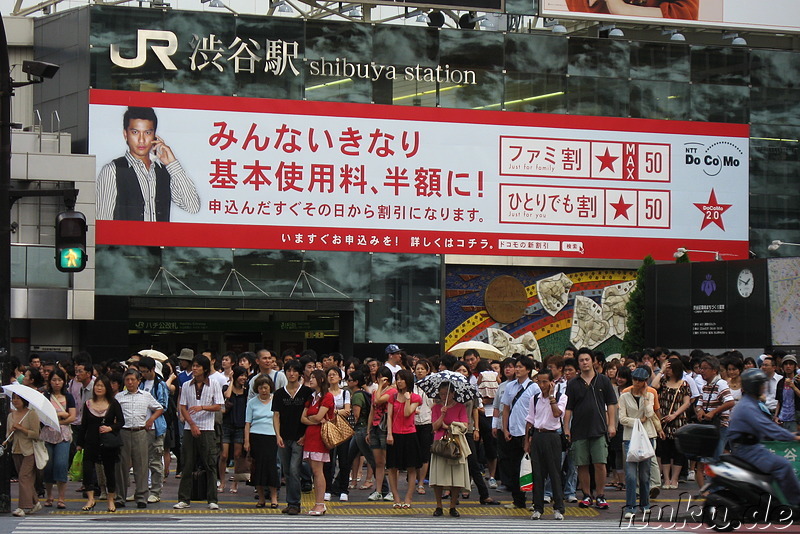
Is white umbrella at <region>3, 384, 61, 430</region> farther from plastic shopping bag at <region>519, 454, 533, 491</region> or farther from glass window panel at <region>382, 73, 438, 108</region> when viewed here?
glass window panel at <region>382, 73, 438, 108</region>

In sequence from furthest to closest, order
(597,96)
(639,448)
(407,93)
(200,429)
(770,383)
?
(597,96) < (407,93) < (770,383) < (200,429) < (639,448)

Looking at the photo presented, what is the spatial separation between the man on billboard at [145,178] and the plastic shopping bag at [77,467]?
1785 centimetres

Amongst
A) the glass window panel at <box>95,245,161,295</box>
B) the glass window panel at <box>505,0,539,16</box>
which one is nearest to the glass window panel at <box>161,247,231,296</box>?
the glass window panel at <box>95,245,161,295</box>

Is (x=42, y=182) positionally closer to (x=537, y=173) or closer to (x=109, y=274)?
(x=109, y=274)

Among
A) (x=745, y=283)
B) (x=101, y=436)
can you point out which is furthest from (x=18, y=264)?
(x=101, y=436)

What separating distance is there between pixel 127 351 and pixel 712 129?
1890cm

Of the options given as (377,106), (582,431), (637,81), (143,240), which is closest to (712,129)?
(637,81)

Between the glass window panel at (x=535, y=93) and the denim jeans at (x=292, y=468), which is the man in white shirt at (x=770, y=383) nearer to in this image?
the denim jeans at (x=292, y=468)

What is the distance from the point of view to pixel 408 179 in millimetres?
39031

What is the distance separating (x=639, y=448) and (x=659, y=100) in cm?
2718

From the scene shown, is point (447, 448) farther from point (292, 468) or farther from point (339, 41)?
point (339, 41)

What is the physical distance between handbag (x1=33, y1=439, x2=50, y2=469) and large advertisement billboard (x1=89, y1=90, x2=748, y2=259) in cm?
2087

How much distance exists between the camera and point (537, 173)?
131ft

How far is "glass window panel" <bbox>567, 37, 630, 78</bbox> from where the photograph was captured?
4103cm
